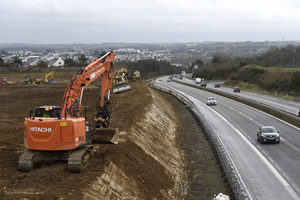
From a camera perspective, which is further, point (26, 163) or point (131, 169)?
point (131, 169)

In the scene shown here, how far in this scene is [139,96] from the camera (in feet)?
150

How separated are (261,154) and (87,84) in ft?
44.6

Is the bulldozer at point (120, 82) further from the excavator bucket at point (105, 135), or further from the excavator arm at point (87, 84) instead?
the excavator bucket at point (105, 135)

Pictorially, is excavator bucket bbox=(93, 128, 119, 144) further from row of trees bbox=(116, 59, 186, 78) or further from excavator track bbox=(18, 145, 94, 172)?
row of trees bbox=(116, 59, 186, 78)

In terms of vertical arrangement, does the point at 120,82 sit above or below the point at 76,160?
below

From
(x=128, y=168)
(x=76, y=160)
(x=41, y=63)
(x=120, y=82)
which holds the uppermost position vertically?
(x=76, y=160)

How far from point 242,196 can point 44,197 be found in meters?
8.57

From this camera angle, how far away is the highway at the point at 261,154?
1683cm

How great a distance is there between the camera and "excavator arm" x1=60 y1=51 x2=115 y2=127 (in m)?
14.7

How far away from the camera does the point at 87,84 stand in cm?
1631

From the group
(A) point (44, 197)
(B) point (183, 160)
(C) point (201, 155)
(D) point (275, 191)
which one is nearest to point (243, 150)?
(C) point (201, 155)

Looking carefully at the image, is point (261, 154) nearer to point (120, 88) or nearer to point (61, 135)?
point (61, 135)

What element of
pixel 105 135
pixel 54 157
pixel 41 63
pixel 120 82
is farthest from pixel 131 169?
pixel 41 63

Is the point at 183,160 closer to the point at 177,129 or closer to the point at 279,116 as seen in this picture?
the point at 177,129
